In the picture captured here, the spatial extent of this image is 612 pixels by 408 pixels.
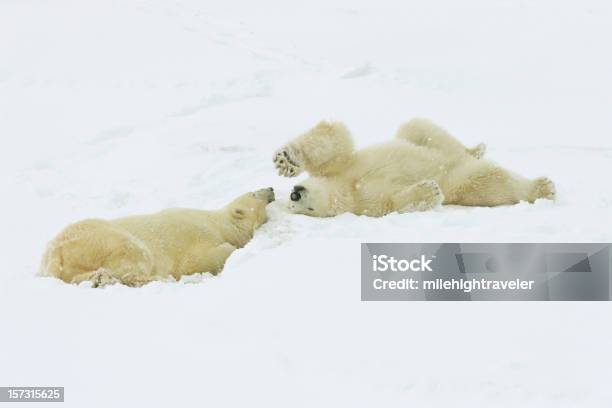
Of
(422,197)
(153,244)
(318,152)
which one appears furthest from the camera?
(318,152)

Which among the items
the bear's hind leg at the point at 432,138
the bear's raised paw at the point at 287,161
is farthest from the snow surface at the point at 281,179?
the bear's hind leg at the point at 432,138

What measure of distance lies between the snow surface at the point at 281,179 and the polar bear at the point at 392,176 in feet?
0.73

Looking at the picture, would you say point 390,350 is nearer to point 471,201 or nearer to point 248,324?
point 248,324

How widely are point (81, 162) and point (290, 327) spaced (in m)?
6.47

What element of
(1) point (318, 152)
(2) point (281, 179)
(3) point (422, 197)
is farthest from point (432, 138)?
(2) point (281, 179)

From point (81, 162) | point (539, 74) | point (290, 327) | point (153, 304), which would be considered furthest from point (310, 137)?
point (539, 74)

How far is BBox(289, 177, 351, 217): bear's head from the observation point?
258 inches

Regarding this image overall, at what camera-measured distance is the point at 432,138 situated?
6.95 meters

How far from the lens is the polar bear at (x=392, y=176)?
6488 millimetres

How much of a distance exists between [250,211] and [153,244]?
91cm

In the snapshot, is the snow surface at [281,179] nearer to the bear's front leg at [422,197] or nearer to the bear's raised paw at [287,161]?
the bear's front leg at [422,197]

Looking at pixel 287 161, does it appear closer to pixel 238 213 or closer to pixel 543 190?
pixel 238 213

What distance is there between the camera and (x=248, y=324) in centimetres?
430

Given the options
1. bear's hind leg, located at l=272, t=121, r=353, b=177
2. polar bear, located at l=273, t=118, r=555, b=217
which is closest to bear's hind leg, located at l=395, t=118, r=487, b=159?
polar bear, located at l=273, t=118, r=555, b=217
